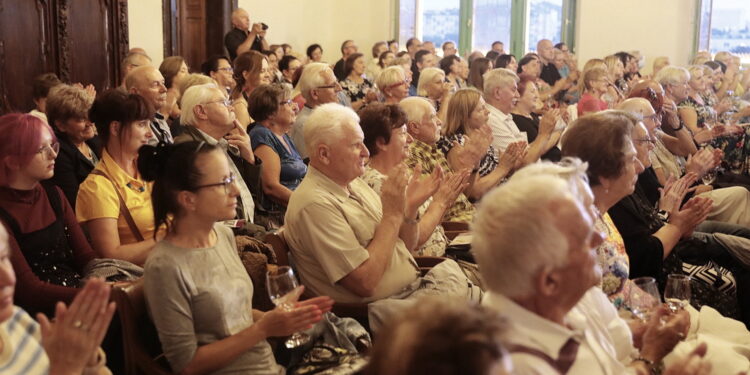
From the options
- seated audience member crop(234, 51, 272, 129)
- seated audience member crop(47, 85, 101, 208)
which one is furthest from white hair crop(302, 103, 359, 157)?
seated audience member crop(234, 51, 272, 129)

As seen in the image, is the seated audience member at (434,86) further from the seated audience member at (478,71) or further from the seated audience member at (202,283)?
the seated audience member at (202,283)

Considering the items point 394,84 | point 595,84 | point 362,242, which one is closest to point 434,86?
point 394,84

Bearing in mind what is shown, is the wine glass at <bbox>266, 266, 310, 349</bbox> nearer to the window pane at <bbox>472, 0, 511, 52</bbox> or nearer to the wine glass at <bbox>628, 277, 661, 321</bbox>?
the wine glass at <bbox>628, 277, 661, 321</bbox>

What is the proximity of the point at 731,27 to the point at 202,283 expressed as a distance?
535 inches

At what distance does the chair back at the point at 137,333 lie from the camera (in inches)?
87.0

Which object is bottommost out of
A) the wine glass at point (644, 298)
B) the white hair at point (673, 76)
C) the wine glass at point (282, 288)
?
the wine glass at point (644, 298)

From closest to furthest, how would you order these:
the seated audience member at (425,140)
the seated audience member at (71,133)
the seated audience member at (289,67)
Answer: the seated audience member at (71,133), the seated audience member at (425,140), the seated audience member at (289,67)

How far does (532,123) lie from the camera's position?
6.10 metres

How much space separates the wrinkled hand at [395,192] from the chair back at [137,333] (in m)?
0.97

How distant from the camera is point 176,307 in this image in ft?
7.23

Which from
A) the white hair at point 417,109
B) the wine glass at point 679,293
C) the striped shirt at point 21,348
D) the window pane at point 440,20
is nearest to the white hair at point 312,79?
the white hair at point 417,109

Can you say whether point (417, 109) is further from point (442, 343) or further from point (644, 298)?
point (442, 343)

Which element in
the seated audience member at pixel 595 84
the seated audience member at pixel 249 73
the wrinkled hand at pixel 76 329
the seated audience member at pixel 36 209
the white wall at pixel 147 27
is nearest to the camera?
the wrinkled hand at pixel 76 329

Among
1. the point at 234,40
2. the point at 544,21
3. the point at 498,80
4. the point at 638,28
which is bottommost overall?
the point at 498,80
